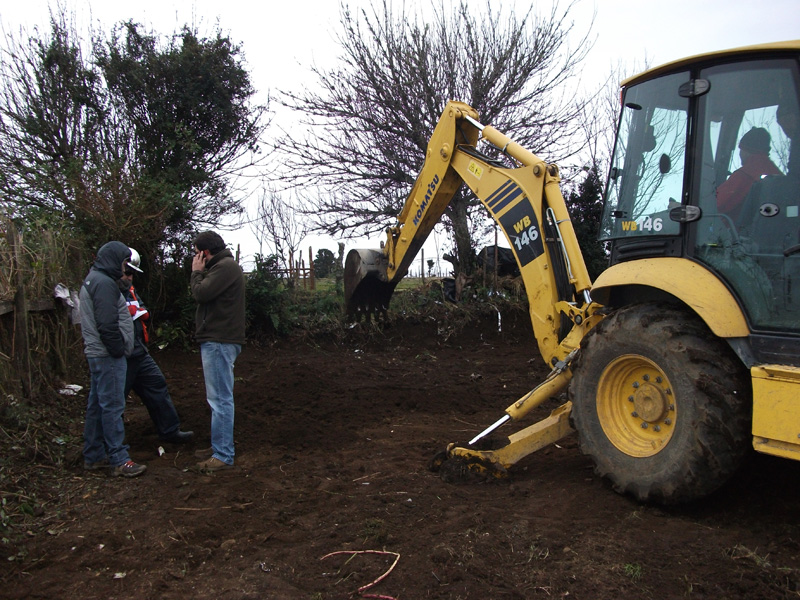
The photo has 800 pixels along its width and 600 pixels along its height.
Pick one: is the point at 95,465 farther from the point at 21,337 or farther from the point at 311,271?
the point at 311,271

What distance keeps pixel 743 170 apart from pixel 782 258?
1.82 feet

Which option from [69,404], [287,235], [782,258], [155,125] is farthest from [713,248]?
[287,235]

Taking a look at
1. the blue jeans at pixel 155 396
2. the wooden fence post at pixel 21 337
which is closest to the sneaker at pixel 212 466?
the blue jeans at pixel 155 396

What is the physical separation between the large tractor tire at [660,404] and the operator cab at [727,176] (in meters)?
0.30

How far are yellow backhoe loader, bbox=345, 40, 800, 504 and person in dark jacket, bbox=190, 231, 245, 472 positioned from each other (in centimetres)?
183

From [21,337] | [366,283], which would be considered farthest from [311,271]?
[21,337]

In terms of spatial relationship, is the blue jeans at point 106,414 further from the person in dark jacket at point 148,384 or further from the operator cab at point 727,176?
the operator cab at point 727,176

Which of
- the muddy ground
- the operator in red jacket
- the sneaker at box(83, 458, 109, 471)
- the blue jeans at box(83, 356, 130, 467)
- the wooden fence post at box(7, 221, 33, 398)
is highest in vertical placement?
the operator in red jacket

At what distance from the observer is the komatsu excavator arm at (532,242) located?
182 inches

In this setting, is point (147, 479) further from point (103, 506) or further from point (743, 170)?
point (743, 170)

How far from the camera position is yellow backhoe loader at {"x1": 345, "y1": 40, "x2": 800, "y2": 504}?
129 inches

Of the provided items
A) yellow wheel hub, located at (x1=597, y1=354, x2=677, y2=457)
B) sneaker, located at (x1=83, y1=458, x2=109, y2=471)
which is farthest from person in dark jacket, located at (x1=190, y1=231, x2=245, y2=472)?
yellow wheel hub, located at (x1=597, y1=354, x2=677, y2=457)

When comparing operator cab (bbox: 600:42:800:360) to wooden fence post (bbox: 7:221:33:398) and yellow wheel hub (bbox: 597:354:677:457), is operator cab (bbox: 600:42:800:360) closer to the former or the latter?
yellow wheel hub (bbox: 597:354:677:457)

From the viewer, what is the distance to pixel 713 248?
11.9ft
